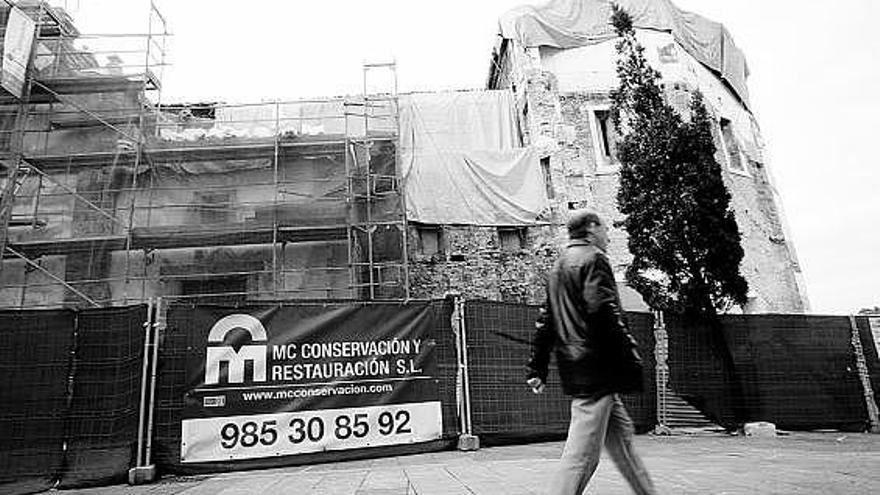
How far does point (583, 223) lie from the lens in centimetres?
369

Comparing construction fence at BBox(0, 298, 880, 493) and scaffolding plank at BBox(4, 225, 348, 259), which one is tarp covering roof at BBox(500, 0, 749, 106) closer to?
scaffolding plank at BBox(4, 225, 348, 259)

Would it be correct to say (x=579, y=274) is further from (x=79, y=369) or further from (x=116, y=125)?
(x=116, y=125)

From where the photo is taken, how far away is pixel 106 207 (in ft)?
50.6

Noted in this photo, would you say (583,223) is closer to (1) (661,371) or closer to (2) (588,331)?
(2) (588,331)

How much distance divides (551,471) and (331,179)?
11.6m

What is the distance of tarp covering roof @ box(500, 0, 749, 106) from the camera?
19.8 m

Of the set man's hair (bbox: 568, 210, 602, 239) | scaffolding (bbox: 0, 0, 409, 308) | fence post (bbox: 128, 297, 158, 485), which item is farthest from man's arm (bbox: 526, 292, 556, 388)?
scaffolding (bbox: 0, 0, 409, 308)

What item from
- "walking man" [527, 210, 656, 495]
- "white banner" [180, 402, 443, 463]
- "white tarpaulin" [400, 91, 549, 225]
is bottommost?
"white banner" [180, 402, 443, 463]

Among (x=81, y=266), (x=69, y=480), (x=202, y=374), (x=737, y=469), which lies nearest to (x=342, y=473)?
(x=202, y=374)

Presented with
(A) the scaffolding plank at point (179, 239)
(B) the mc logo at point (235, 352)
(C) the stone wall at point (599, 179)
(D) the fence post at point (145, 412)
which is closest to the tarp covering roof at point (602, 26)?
(C) the stone wall at point (599, 179)

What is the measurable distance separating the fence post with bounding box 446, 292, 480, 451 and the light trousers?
16.4 ft

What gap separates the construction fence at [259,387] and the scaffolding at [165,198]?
250 inches

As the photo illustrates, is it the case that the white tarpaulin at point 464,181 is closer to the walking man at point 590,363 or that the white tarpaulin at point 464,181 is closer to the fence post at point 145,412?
the fence post at point 145,412

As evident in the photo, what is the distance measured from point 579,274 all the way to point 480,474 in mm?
3273
